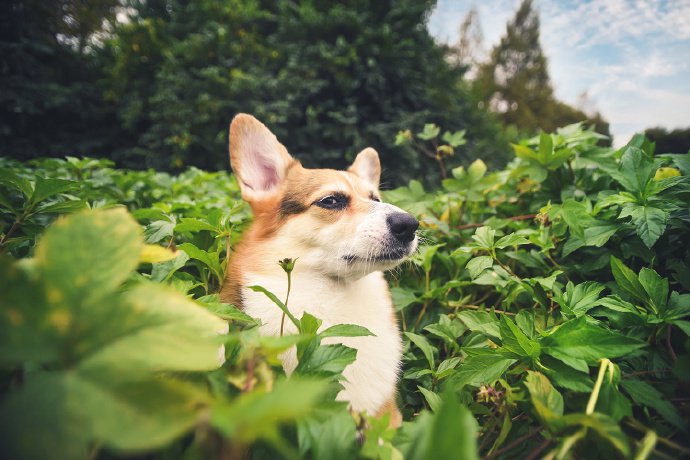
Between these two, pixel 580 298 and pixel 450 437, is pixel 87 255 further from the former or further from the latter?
pixel 580 298

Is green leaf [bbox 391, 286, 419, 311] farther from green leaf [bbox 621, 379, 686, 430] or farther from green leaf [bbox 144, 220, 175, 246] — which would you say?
green leaf [bbox 144, 220, 175, 246]

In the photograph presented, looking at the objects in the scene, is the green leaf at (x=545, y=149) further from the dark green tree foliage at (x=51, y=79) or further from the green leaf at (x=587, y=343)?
the dark green tree foliage at (x=51, y=79)

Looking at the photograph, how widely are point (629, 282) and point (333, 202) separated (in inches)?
59.7

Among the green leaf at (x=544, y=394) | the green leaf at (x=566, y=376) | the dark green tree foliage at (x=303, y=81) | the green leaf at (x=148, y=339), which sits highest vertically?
the dark green tree foliage at (x=303, y=81)

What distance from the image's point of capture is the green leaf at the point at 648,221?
4.68ft

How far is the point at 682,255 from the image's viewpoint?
1605mm

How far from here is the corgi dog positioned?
61.8 inches

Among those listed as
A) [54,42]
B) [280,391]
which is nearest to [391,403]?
[280,391]

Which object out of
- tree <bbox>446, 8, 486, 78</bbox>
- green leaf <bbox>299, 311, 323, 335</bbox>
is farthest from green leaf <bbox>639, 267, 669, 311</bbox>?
tree <bbox>446, 8, 486, 78</bbox>

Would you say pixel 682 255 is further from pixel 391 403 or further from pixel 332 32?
pixel 332 32

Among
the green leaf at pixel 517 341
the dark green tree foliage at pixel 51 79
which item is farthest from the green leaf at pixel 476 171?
the dark green tree foliage at pixel 51 79

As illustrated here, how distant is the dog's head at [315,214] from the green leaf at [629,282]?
88cm

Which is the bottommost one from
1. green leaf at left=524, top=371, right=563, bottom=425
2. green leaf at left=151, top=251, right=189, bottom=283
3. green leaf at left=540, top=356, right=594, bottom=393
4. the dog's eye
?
green leaf at left=540, top=356, right=594, bottom=393

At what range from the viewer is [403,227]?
184 cm
